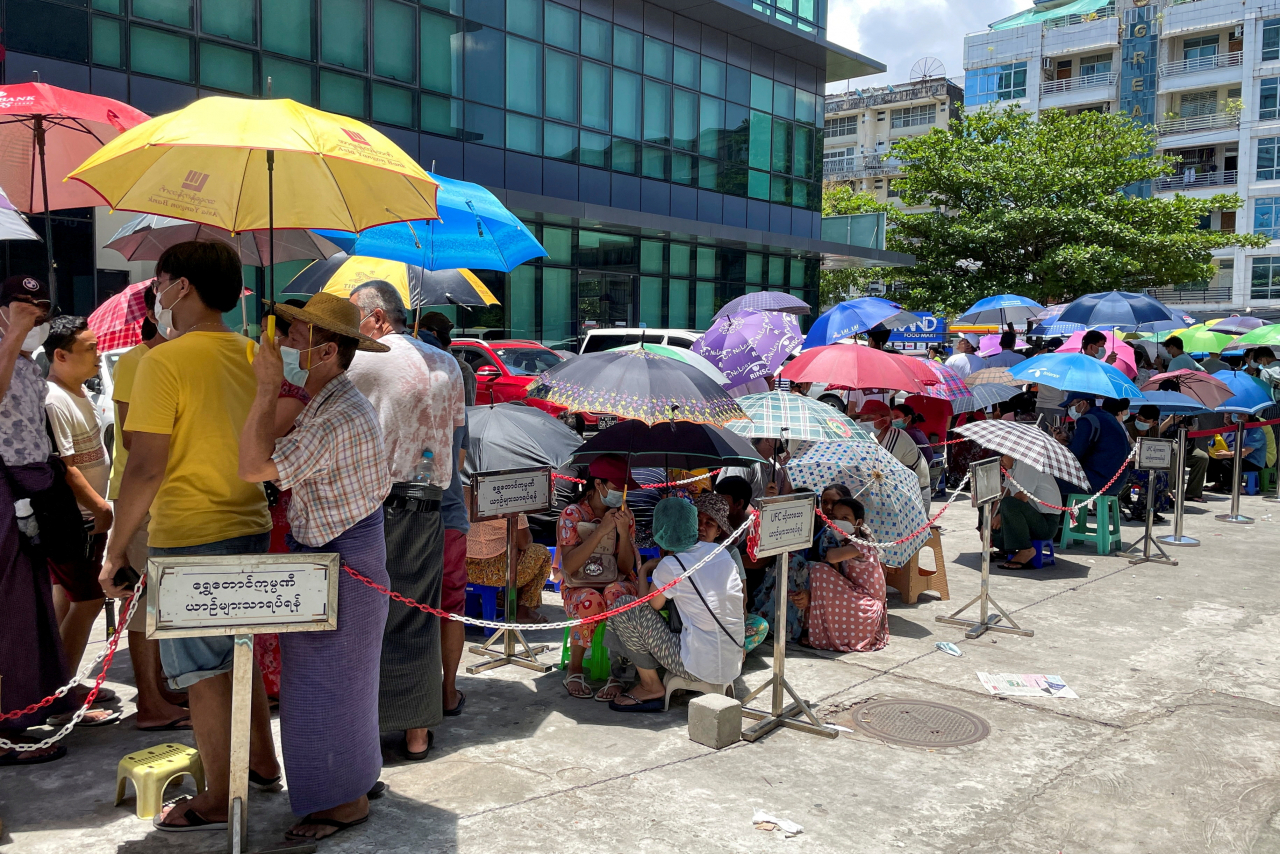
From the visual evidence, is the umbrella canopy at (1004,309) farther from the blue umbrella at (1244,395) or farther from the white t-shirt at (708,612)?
the white t-shirt at (708,612)

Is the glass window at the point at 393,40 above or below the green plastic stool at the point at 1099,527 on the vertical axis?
above

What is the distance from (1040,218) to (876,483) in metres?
27.3

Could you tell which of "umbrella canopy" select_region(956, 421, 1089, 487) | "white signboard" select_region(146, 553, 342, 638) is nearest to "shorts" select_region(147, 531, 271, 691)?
"white signboard" select_region(146, 553, 342, 638)

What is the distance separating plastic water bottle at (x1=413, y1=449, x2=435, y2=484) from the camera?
4.63 metres

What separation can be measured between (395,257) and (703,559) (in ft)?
10.1

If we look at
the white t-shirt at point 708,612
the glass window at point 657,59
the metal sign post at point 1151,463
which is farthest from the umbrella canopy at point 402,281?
the glass window at point 657,59

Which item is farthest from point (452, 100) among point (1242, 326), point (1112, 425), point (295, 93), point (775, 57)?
point (1242, 326)

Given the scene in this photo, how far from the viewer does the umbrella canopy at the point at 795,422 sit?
6430mm

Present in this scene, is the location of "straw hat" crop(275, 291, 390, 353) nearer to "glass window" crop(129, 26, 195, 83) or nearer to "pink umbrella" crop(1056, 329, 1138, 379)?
"pink umbrella" crop(1056, 329, 1138, 379)

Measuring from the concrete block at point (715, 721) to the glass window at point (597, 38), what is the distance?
22.2 meters

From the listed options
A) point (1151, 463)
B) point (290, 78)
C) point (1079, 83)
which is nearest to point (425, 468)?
point (1151, 463)

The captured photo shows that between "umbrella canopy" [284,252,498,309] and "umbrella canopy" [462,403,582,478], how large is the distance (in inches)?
36.7

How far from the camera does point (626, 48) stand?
2567 centimetres

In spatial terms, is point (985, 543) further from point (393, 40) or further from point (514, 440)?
point (393, 40)
